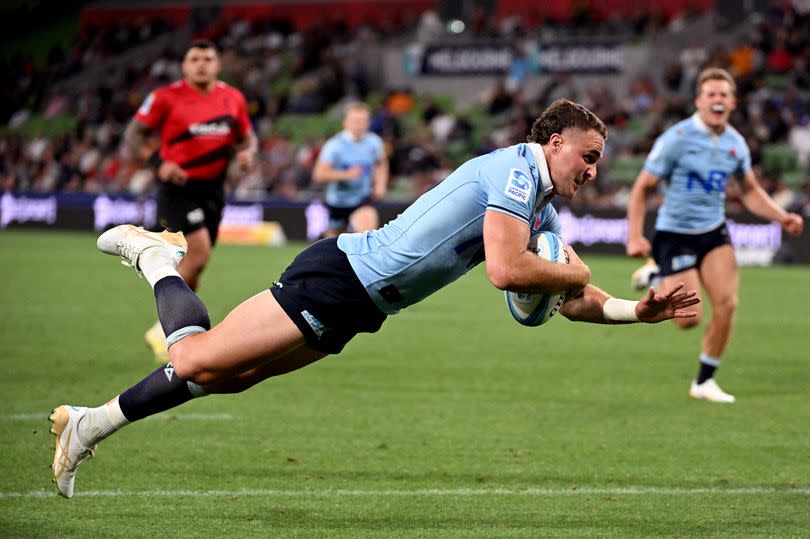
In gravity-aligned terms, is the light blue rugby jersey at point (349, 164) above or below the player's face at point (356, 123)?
below

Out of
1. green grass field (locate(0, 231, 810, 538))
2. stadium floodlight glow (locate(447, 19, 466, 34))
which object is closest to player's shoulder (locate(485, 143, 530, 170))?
green grass field (locate(0, 231, 810, 538))

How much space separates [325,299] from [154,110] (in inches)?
253

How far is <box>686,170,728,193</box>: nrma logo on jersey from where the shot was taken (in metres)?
10.5

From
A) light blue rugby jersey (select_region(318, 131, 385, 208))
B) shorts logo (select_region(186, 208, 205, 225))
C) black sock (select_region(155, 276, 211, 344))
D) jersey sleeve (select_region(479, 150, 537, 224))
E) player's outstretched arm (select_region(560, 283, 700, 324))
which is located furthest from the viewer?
light blue rugby jersey (select_region(318, 131, 385, 208))

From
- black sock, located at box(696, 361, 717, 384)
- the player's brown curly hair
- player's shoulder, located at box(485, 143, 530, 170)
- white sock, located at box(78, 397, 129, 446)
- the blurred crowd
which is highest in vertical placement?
the player's brown curly hair

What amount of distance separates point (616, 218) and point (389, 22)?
18.2m

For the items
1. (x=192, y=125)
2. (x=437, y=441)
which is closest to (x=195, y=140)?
(x=192, y=125)

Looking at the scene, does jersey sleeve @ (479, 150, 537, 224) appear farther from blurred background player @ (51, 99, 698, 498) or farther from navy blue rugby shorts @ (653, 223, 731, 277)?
navy blue rugby shorts @ (653, 223, 731, 277)

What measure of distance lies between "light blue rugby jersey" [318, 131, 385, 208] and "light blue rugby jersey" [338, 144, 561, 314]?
38.0 feet

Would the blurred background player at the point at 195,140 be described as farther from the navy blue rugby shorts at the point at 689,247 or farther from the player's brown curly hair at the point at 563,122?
the player's brown curly hair at the point at 563,122

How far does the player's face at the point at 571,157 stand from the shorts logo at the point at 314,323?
120cm

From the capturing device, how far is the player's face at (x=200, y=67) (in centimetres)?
1184

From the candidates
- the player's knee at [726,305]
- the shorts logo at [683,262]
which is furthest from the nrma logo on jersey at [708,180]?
the player's knee at [726,305]

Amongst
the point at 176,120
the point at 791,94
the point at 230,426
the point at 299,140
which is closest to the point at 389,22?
the point at 299,140
